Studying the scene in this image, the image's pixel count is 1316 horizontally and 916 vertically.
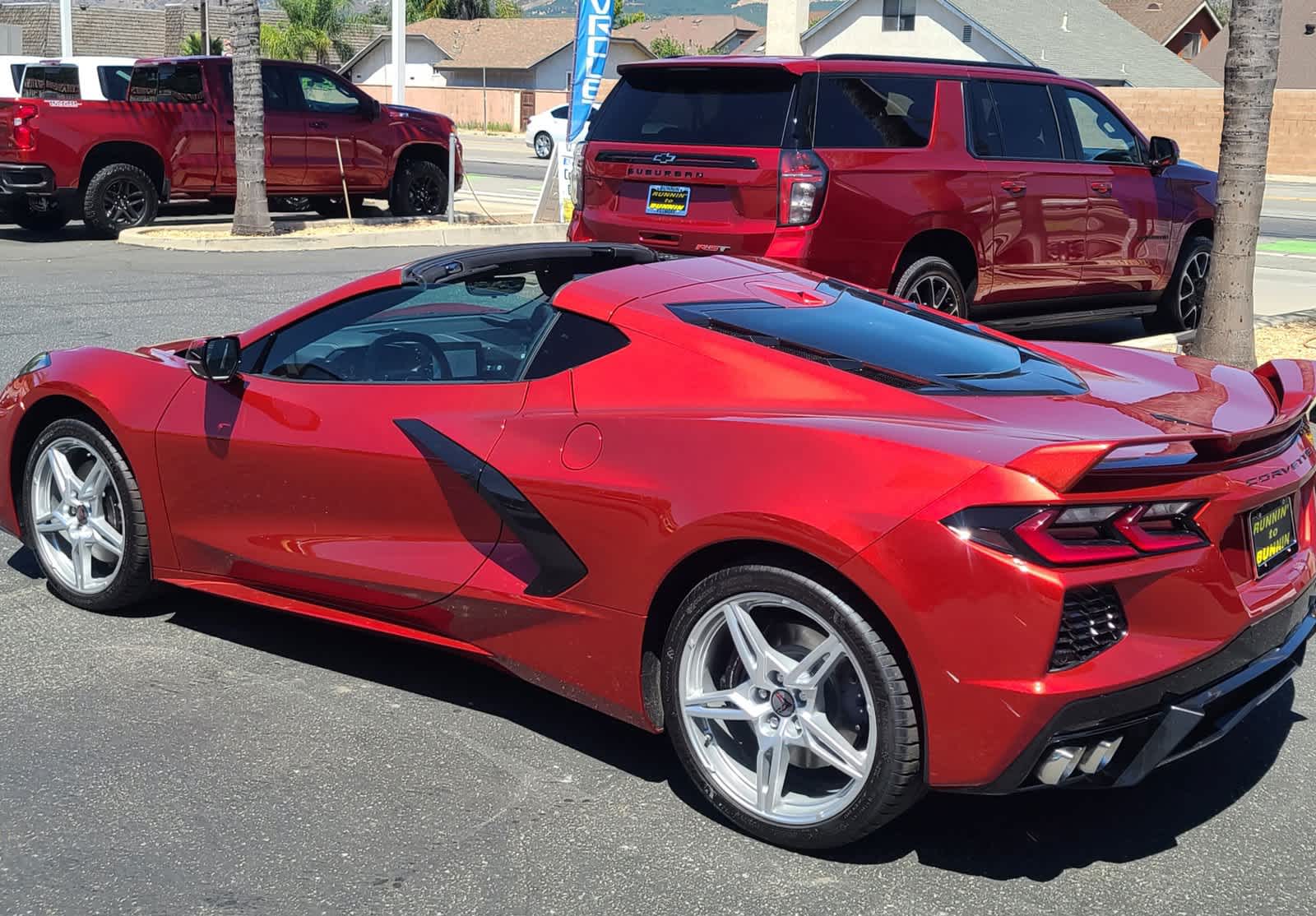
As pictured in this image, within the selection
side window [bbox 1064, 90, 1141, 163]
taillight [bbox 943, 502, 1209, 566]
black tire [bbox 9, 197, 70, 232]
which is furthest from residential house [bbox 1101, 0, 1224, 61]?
taillight [bbox 943, 502, 1209, 566]

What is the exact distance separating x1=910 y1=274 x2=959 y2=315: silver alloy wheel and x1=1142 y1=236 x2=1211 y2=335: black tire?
251 centimetres

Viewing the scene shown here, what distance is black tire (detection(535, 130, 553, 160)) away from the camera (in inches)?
1686

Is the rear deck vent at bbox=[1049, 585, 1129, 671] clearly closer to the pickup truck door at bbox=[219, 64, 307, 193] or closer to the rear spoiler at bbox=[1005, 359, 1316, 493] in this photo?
the rear spoiler at bbox=[1005, 359, 1316, 493]

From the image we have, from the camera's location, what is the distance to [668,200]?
29.2ft

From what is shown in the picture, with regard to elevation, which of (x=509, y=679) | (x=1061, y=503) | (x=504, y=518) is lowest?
(x=509, y=679)

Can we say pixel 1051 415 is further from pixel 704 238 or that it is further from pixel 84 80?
pixel 84 80

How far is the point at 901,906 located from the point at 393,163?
1734 centimetres

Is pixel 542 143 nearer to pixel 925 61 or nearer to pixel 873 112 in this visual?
pixel 925 61

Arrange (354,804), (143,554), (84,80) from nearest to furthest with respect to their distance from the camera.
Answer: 1. (354,804)
2. (143,554)
3. (84,80)

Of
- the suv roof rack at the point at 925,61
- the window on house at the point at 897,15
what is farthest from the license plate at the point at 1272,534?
the window on house at the point at 897,15


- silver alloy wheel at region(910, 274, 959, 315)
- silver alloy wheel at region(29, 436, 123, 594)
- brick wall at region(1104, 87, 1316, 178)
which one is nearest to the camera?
silver alloy wheel at region(29, 436, 123, 594)

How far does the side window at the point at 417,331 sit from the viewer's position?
4.63 metres

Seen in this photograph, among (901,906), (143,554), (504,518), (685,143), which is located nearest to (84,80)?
(685,143)

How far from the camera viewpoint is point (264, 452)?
4.70m
